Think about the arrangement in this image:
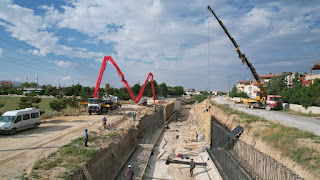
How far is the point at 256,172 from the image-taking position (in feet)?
39.3

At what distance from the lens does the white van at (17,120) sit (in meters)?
15.4

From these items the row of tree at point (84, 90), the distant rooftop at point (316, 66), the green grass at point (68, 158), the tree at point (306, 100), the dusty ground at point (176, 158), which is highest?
the distant rooftop at point (316, 66)

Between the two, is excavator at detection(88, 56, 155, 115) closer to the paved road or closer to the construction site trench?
the construction site trench

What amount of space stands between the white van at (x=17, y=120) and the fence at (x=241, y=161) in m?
16.6

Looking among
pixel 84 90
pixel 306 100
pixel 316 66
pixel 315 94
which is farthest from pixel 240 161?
pixel 84 90

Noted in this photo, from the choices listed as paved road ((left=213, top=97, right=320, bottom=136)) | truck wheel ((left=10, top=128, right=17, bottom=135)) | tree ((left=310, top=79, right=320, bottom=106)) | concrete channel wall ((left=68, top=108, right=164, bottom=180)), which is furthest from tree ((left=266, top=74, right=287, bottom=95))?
truck wheel ((left=10, top=128, right=17, bottom=135))

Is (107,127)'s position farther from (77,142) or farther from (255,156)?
(255,156)

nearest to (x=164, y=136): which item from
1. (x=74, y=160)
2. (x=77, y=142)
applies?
(x=77, y=142)

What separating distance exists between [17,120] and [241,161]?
1802cm

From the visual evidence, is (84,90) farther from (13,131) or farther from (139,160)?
(139,160)

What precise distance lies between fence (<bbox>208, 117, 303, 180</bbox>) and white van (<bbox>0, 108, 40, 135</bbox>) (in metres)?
16.6

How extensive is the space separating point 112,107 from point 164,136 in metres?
12.4

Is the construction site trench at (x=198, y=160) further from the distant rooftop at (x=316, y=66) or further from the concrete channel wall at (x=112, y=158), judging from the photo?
the distant rooftop at (x=316, y=66)

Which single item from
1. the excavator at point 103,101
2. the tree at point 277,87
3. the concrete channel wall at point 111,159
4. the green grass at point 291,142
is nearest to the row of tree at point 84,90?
the excavator at point 103,101
